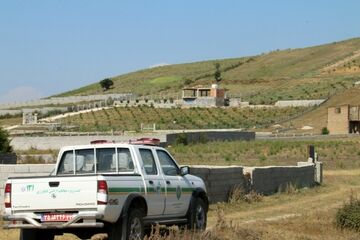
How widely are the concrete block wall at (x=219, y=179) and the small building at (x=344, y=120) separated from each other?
187ft

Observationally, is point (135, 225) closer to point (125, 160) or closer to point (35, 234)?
point (125, 160)

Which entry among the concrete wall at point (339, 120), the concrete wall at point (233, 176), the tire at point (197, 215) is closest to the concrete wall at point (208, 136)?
the concrete wall at point (339, 120)

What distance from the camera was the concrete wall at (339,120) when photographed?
81750 millimetres

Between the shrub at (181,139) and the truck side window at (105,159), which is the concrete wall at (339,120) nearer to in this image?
the shrub at (181,139)

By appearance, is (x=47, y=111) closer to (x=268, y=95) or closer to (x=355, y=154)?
(x=268, y=95)

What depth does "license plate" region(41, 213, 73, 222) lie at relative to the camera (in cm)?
1356

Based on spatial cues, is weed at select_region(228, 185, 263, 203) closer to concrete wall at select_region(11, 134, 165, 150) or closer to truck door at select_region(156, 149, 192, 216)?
truck door at select_region(156, 149, 192, 216)

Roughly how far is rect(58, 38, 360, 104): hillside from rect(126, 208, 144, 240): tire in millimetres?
104003

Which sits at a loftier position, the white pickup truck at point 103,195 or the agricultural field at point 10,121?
the agricultural field at point 10,121

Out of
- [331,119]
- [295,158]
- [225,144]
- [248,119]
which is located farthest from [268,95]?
[295,158]

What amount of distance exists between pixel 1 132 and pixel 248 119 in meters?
61.2

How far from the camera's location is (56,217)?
1366cm

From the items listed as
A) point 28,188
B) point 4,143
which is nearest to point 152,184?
point 28,188

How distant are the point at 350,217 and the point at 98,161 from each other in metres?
6.91
